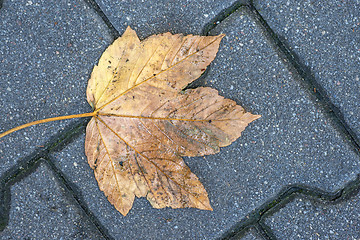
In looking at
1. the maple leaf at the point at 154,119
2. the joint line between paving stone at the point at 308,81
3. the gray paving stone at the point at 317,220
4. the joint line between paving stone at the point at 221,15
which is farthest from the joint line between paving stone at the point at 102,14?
the gray paving stone at the point at 317,220

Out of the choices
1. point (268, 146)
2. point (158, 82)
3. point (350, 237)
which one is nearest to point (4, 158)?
point (158, 82)

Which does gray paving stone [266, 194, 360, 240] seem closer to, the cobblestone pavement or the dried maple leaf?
the cobblestone pavement

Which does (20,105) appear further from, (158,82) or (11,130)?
(158,82)

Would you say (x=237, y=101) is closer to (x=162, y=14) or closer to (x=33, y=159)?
(x=162, y=14)

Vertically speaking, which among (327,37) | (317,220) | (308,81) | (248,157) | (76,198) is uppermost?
(76,198)

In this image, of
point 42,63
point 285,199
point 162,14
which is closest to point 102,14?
point 162,14

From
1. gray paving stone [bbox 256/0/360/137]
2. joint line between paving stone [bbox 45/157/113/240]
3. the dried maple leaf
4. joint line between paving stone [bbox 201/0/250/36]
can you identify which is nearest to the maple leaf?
the dried maple leaf
